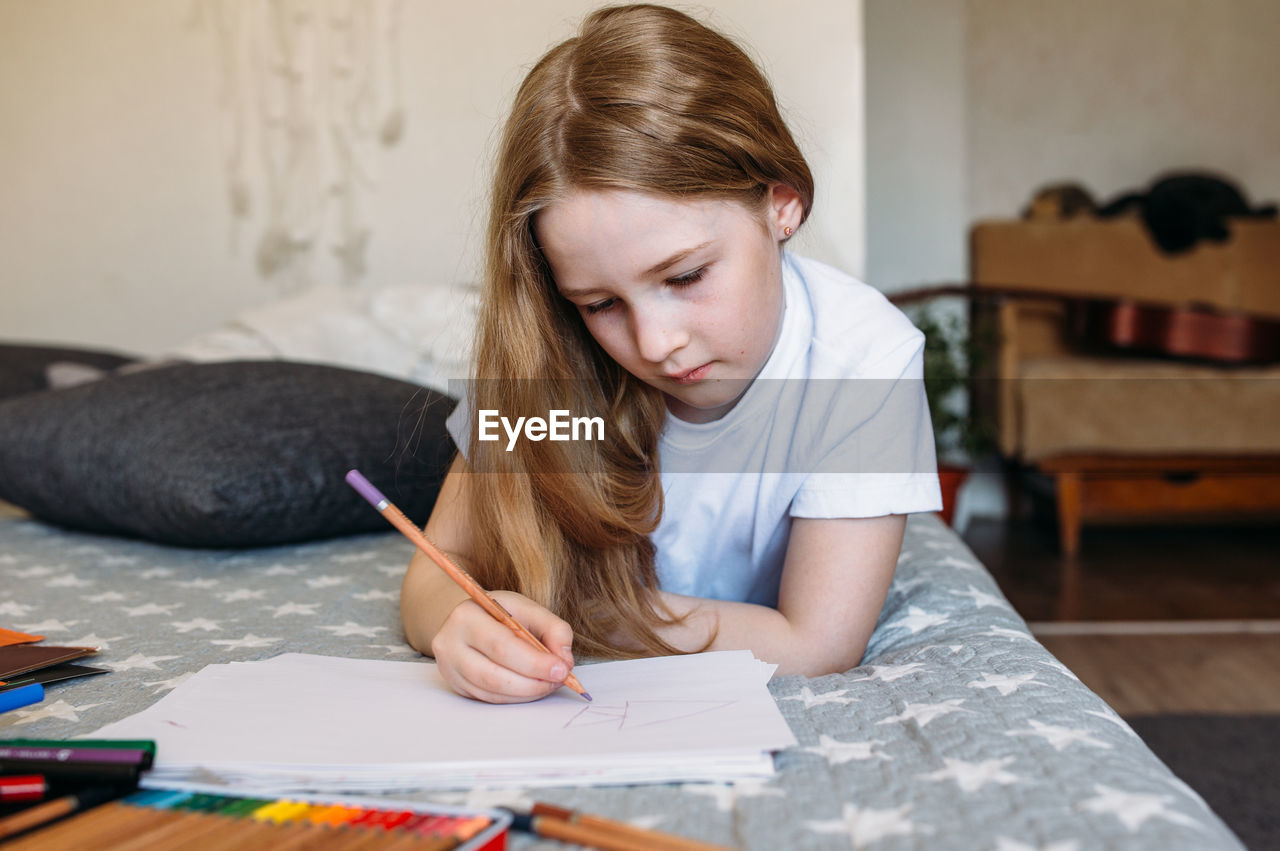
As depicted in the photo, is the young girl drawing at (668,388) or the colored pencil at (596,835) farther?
the young girl drawing at (668,388)

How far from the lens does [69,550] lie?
1.21 m

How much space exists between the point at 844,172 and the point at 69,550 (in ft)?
4.20

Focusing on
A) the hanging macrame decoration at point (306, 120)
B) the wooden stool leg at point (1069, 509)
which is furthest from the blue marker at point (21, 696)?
the wooden stool leg at point (1069, 509)

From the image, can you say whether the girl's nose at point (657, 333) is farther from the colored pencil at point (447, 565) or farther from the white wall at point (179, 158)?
the white wall at point (179, 158)

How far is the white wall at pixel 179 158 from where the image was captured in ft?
5.76

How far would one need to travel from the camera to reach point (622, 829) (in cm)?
42

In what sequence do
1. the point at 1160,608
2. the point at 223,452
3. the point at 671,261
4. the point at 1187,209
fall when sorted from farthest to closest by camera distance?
the point at 1187,209 < the point at 1160,608 < the point at 223,452 < the point at 671,261

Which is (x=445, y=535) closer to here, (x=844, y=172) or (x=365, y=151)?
(x=844, y=172)

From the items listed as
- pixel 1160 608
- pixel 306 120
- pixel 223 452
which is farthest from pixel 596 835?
pixel 1160 608

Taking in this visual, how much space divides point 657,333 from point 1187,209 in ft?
10.2

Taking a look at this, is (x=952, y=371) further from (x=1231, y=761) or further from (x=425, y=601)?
(x=425, y=601)

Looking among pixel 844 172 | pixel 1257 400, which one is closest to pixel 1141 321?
pixel 1257 400

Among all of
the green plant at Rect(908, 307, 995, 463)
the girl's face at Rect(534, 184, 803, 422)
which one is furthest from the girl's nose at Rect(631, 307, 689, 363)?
the green plant at Rect(908, 307, 995, 463)

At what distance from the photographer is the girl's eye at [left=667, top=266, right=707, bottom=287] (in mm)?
730
